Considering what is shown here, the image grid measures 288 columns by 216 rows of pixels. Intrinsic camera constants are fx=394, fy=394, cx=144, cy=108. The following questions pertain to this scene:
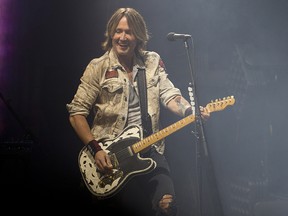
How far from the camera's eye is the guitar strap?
3.66 meters

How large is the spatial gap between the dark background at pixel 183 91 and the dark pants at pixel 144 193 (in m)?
0.33

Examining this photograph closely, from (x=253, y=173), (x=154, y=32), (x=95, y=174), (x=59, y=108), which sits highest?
(x=154, y=32)

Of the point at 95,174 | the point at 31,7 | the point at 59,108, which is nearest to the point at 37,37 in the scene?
the point at 31,7

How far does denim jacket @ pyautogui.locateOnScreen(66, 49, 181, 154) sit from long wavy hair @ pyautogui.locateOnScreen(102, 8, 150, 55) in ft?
0.51

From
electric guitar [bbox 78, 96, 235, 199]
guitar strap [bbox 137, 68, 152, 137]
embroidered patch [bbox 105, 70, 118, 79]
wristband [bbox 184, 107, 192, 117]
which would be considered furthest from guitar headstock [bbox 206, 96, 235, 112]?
embroidered patch [bbox 105, 70, 118, 79]

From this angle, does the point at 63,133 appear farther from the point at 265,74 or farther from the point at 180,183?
the point at 265,74

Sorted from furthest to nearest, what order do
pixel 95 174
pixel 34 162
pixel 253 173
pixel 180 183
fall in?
pixel 253 173 < pixel 180 183 < pixel 34 162 < pixel 95 174

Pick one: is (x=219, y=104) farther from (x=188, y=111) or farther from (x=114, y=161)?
(x=114, y=161)

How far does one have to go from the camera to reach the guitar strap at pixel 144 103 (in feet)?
12.0

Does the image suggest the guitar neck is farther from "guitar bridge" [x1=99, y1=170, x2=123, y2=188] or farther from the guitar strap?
"guitar bridge" [x1=99, y1=170, x2=123, y2=188]

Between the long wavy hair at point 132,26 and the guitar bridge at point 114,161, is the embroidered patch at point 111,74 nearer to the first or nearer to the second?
the long wavy hair at point 132,26

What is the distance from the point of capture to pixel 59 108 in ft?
13.1

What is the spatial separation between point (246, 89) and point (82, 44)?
1973 mm

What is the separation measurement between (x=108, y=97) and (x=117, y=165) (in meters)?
0.66
